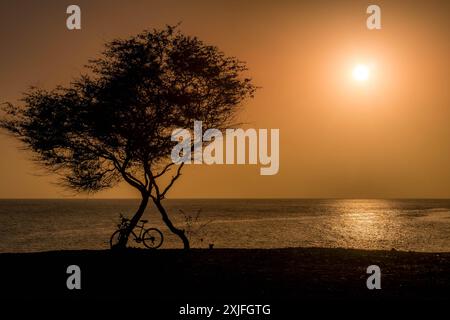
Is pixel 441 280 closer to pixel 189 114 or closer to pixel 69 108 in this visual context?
pixel 189 114

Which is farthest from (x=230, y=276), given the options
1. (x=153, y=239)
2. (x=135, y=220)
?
(x=153, y=239)

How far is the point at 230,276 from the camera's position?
2098 centimetres

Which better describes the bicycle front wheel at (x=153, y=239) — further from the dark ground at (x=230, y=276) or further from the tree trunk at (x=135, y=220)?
the dark ground at (x=230, y=276)

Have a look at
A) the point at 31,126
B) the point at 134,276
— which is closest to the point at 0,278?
the point at 134,276

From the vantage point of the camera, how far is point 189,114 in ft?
100

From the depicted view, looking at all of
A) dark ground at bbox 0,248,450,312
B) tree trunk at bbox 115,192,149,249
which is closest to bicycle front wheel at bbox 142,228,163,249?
tree trunk at bbox 115,192,149,249

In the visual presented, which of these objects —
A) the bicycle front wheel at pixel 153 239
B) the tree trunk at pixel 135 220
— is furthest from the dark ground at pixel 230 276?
the bicycle front wheel at pixel 153 239

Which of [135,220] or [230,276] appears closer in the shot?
[230,276]

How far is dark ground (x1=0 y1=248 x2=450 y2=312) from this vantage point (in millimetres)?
17938

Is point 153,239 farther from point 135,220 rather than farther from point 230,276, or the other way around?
point 230,276
